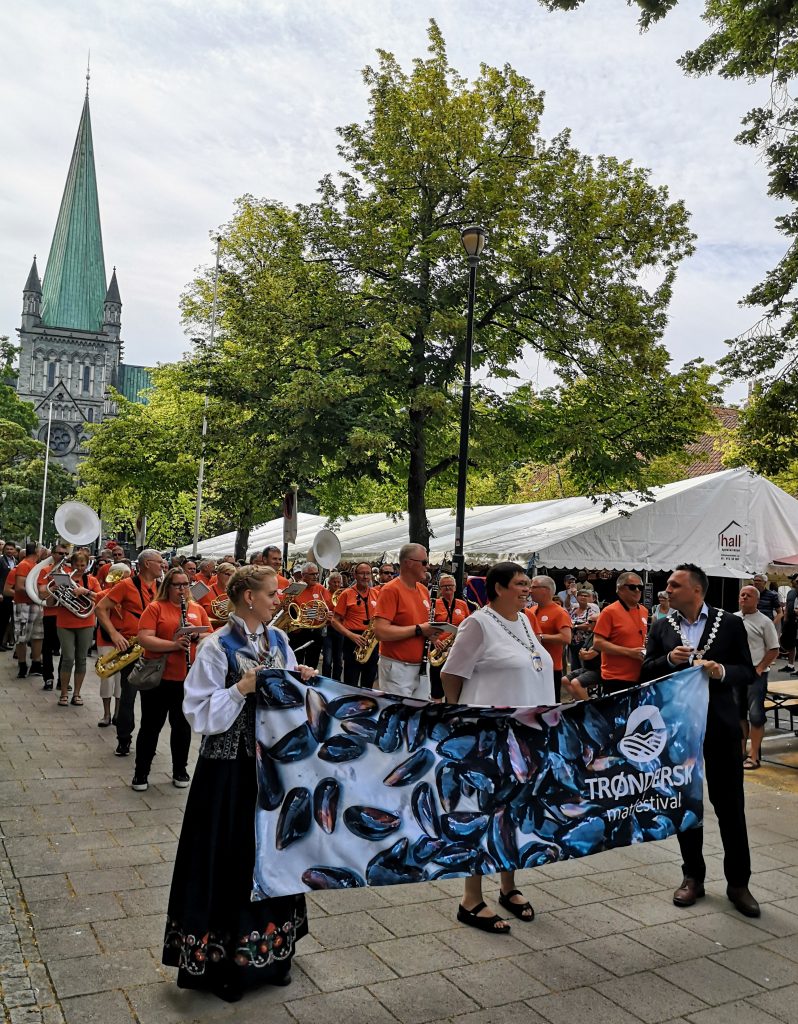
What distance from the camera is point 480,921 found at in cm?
497

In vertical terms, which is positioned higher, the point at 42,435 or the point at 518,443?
the point at 42,435

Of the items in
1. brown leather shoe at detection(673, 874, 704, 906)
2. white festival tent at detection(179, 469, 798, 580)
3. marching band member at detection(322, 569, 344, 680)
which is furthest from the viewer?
white festival tent at detection(179, 469, 798, 580)

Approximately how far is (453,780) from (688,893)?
6.37 ft

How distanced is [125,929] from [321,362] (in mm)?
15834

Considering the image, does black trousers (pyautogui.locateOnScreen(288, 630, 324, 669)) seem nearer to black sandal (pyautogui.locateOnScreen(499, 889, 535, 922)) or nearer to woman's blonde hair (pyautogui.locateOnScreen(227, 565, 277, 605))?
black sandal (pyautogui.locateOnScreen(499, 889, 535, 922))

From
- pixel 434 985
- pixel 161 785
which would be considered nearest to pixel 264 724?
pixel 434 985

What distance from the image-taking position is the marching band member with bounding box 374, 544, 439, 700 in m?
7.58

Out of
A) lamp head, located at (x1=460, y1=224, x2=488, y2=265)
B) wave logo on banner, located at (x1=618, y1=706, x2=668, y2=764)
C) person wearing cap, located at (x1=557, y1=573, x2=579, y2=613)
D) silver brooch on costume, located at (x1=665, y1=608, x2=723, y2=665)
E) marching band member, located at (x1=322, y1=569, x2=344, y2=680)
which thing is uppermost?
lamp head, located at (x1=460, y1=224, x2=488, y2=265)

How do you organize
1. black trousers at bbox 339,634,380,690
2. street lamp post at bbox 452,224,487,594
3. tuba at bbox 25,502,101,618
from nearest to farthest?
tuba at bbox 25,502,101,618
black trousers at bbox 339,634,380,690
street lamp post at bbox 452,224,487,594

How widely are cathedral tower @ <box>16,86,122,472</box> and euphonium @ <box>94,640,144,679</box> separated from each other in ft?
362

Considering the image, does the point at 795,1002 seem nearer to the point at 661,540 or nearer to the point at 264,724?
the point at 264,724

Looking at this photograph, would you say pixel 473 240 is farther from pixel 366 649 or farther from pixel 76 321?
pixel 76 321

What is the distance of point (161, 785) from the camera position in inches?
308

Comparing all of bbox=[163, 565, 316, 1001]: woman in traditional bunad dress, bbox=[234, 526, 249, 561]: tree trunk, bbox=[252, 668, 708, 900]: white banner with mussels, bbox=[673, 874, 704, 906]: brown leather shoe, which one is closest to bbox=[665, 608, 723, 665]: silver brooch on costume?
bbox=[252, 668, 708, 900]: white banner with mussels
